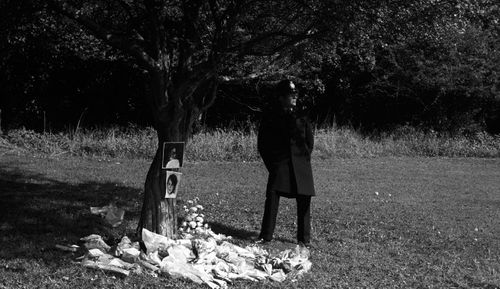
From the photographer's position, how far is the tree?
6809 millimetres

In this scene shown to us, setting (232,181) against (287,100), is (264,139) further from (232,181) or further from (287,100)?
(232,181)

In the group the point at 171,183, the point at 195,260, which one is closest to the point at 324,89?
the point at 171,183

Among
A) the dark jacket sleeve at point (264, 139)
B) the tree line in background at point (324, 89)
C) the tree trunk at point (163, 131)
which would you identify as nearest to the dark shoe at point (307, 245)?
the dark jacket sleeve at point (264, 139)

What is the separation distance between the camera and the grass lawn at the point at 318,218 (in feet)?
21.1

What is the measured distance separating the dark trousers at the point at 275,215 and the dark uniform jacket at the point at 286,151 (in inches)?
3.6

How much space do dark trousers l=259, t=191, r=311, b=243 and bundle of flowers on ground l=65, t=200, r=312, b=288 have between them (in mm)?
747

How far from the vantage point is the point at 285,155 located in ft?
24.9

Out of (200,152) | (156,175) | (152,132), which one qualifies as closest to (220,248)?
(156,175)

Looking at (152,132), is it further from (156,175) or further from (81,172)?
(156,175)

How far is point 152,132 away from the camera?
17.2 metres

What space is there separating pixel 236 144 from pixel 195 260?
32.4ft

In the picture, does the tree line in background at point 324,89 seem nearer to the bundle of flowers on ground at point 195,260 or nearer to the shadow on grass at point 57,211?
the shadow on grass at point 57,211

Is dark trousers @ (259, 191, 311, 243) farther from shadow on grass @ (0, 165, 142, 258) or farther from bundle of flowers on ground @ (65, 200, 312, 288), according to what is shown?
shadow on grass @ (0, 165, 142, 258)

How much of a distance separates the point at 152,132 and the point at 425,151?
6.93 meters
